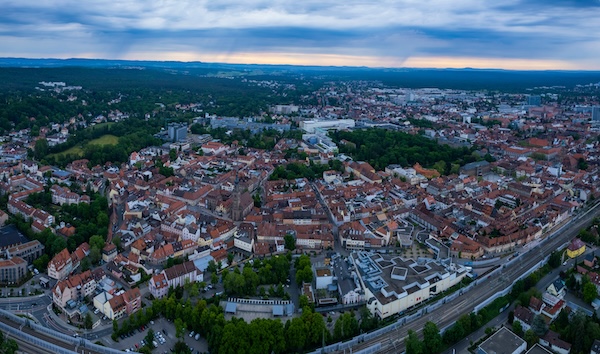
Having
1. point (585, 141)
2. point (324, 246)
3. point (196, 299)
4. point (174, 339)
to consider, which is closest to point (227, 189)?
point (324, 246)

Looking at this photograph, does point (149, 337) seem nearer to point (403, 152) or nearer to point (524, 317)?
point (524, 317)

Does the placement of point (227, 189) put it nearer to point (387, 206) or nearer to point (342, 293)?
point (387, 206)

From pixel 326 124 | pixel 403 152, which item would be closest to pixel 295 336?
pixel 403 152

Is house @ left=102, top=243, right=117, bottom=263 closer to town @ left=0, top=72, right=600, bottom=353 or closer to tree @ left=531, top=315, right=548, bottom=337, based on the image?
town @ left=0, top=72, right=600, bottom=353

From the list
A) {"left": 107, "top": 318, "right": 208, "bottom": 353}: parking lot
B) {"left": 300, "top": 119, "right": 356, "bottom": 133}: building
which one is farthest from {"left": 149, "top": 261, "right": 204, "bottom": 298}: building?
{"left": 300, "top": 119, "right": 356, "bottom": 133}: building

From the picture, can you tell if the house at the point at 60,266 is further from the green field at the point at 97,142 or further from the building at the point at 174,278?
the green field at the point at 97,142

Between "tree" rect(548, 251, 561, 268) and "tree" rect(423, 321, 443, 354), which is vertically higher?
"tree" rect(548, 251, 561, 268)
